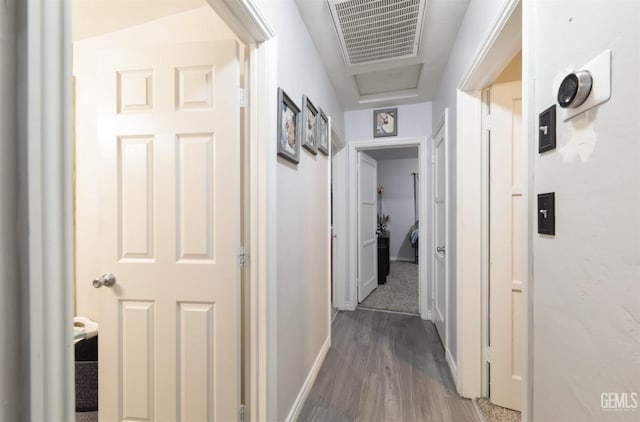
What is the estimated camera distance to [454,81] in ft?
6.42

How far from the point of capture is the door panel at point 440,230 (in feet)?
7.94

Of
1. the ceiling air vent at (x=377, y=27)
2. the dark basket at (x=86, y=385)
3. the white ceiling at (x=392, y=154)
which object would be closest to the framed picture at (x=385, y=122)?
the ceiling air vent at (x=377, y=27)

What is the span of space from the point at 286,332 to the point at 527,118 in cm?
143

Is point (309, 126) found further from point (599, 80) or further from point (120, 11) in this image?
point (599, 80)

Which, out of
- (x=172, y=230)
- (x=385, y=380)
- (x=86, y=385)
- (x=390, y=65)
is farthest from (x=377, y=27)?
(x=86, y=385)

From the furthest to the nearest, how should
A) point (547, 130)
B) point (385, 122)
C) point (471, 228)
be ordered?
point (385, 122) < point (471, 228) < point (547, 130)

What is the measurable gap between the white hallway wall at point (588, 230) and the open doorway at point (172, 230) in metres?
1.15

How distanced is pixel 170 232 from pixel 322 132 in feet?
4.43

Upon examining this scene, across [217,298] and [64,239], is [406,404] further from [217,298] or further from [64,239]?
[64,239]

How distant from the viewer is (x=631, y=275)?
0.57 meters

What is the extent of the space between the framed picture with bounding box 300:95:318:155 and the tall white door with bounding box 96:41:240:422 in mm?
521

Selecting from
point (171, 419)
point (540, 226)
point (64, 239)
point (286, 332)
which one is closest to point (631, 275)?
point (540, 226)

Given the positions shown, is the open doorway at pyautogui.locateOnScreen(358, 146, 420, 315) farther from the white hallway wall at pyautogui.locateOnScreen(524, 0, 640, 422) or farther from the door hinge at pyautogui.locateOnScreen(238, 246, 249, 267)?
the white hallway wall at pyautogui.locateOnScreen(524, 0, 640, 422)

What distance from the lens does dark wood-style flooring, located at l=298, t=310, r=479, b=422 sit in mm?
1662
